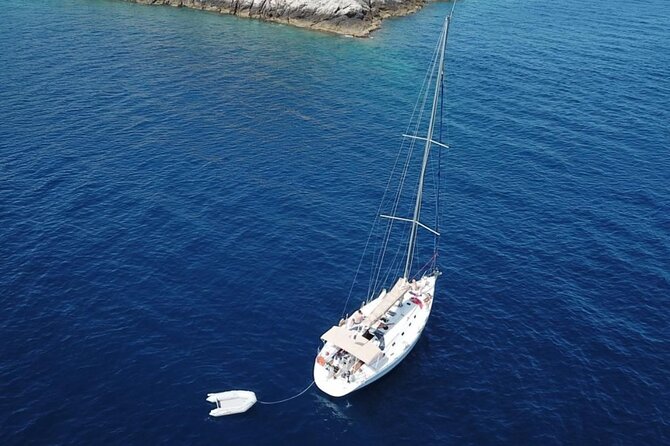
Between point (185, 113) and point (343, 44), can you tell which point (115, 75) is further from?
point (343, 44)

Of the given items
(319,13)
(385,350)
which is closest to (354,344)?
(385,350)

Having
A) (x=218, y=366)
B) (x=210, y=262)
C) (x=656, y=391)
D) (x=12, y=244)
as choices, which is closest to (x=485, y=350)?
(x=656, y=391)

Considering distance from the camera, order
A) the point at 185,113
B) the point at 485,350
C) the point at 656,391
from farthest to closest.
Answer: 1. the point at 185,113
2. the point at 485,350
3. the point at 656,391

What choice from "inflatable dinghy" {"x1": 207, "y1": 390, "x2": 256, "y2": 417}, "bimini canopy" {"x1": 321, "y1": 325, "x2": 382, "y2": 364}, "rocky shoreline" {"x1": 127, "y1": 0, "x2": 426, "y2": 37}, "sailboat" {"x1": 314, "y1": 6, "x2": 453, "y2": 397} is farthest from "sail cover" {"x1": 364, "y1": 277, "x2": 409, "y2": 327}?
"rocky shoreline" {"x1": 127, "y1": 0, "x2": 426, "y2": 37}

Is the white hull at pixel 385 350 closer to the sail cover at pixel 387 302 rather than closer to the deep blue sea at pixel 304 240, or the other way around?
the sail cover at pixel 387 302

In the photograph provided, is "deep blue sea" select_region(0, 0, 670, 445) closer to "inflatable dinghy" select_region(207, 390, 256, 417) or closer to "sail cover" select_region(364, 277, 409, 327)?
"inflatable dinghy" select_region(207, 390, 256, 417)
